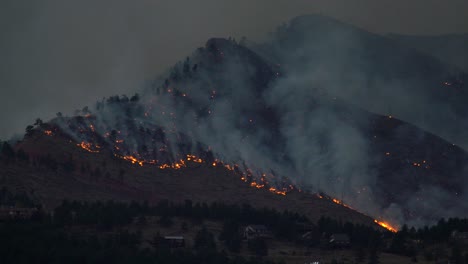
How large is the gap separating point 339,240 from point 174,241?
32322 mm

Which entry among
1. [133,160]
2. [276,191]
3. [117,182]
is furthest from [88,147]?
[276,191]

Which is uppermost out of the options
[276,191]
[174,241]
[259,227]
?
[276,191]

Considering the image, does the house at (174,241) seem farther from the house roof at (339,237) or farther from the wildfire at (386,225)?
the wildfire at (386,225)

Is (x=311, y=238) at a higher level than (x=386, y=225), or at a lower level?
lower

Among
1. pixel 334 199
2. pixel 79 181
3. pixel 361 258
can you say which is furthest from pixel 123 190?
pixel 361 258

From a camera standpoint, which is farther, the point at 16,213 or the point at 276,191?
the point at 276,191

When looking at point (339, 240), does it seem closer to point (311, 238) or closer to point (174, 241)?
point (311, 238)

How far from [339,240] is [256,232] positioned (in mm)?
16625

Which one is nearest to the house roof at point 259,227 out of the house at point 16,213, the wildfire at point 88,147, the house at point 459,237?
the house at point 459,237

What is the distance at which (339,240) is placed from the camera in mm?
151500

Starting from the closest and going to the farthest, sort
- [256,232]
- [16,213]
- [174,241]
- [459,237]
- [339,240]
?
[174,241], [16,213], [459,237], [339,240], [256,232]

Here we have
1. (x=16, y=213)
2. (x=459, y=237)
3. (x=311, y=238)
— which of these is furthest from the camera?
(x=311, y=238)

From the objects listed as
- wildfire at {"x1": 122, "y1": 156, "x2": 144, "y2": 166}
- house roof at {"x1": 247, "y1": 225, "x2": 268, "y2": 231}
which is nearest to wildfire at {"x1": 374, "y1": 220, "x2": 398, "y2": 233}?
house roof at {"x1": 247, "y1": 225, "x2": 268, "y2": 231}

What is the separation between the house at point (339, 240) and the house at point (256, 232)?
1307 cm
